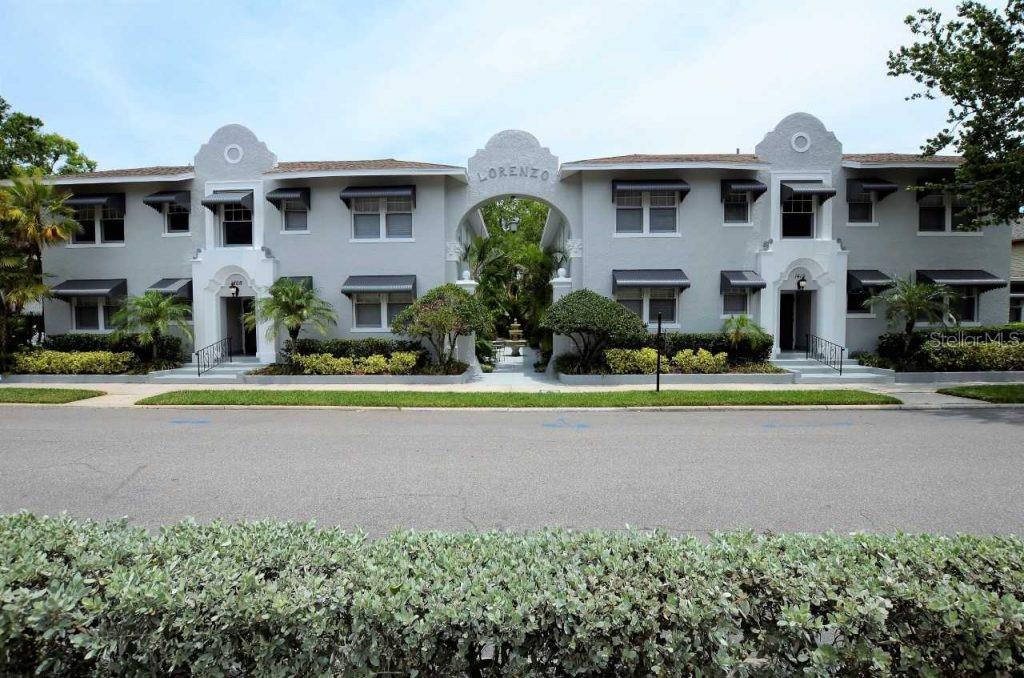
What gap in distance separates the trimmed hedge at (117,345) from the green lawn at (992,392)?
82.6 feet

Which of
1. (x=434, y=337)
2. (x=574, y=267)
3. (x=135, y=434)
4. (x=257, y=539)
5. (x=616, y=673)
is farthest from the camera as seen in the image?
(x=574, y=267)

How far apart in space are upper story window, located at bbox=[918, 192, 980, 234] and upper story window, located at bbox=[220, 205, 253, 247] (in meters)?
25.5

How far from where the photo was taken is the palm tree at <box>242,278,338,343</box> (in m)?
18.8

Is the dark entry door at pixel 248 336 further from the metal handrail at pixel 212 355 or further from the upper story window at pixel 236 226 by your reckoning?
the upper story window at pixel 236 226

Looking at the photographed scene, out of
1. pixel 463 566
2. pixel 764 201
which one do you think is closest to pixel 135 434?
pixel 463 566

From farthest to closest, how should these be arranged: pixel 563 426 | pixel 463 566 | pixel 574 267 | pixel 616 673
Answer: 1. pixel 574 267
2. pixel 563 426
3. pixel 463 566
4. pixel 616 673

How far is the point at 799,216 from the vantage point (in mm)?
20906

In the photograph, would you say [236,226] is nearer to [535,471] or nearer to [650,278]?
[650,278]

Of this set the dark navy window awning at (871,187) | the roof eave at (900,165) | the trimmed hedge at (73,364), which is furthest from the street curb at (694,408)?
the roof eave at (900,165)

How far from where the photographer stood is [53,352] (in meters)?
19.4

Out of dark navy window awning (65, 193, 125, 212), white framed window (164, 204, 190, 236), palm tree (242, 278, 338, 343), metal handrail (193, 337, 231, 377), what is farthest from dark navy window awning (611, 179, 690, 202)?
dark navy window awning (65, 193, 125, 212)

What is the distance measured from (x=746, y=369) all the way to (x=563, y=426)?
32.1 ft

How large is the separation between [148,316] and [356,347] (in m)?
7.06

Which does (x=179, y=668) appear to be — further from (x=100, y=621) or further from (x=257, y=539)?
(x=257, y=539)
